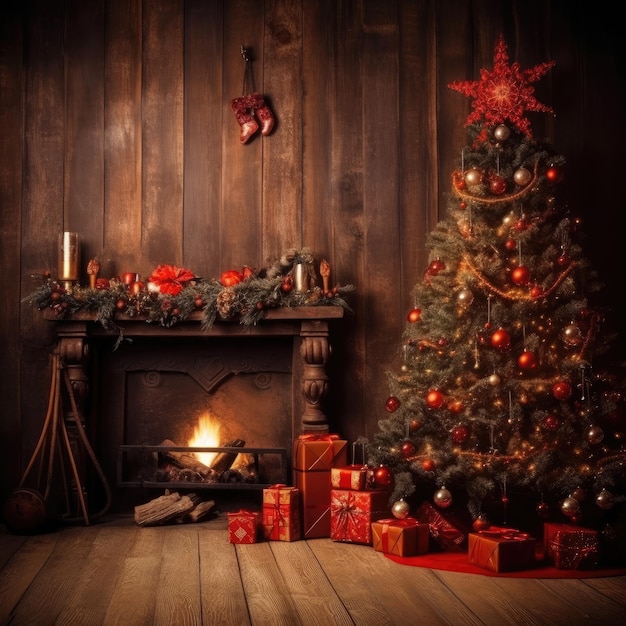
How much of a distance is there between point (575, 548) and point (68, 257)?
8.47 ft

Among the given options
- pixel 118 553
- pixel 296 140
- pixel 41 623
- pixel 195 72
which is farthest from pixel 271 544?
pixel 195 72

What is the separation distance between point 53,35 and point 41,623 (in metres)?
2.93

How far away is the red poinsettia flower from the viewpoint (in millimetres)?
3850

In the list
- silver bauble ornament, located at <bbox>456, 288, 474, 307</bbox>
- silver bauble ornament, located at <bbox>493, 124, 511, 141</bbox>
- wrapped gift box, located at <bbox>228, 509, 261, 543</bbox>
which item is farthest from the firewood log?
silver bauble ornament, located at <bbox>493, 124, 511, 141</bbox>

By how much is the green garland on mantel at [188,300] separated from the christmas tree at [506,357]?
576mm

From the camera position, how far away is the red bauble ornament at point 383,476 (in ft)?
11.2

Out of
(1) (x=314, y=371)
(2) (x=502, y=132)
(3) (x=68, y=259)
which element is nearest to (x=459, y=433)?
(1) (x=314, y=371)

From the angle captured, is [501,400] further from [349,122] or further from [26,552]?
[26,552]

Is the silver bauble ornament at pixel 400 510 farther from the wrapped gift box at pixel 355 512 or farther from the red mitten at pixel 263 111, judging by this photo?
the red mitten at pixel 263 111

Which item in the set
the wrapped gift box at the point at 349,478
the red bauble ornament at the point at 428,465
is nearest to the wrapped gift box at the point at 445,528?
the red bauble ornament at the point at 428,465

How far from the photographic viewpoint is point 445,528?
131 inches

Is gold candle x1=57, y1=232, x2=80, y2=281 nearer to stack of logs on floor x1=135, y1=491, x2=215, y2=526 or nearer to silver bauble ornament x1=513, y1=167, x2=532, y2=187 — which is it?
stack of logs on floor x1=135, y1=491, x2=215, y2=526

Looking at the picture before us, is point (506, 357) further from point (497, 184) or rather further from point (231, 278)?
point (231, 278)

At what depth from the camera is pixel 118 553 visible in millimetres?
3273
